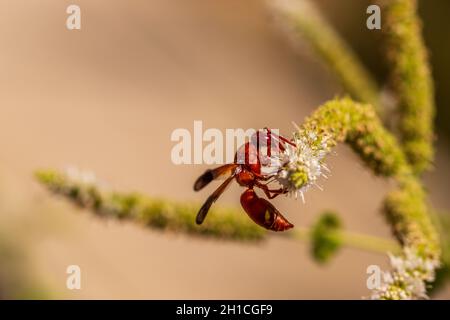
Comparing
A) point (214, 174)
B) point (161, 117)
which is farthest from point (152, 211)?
point (161, 117)

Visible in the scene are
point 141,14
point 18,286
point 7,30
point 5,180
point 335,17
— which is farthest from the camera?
point 141,14

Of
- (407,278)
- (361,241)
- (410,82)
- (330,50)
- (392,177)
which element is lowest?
(407,278)

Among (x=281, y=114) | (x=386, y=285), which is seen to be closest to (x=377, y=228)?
(x=281, y=114)

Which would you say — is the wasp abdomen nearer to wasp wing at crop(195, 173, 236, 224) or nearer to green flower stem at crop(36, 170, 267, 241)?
wasp wing at crop(195, 173, 236, 224)

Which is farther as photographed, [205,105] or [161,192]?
[205,105]

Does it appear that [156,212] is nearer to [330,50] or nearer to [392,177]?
[392,177]

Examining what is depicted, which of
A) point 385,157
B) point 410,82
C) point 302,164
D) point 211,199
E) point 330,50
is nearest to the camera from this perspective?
point 302,164

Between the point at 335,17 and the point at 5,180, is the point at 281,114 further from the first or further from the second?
the point at 5,180
